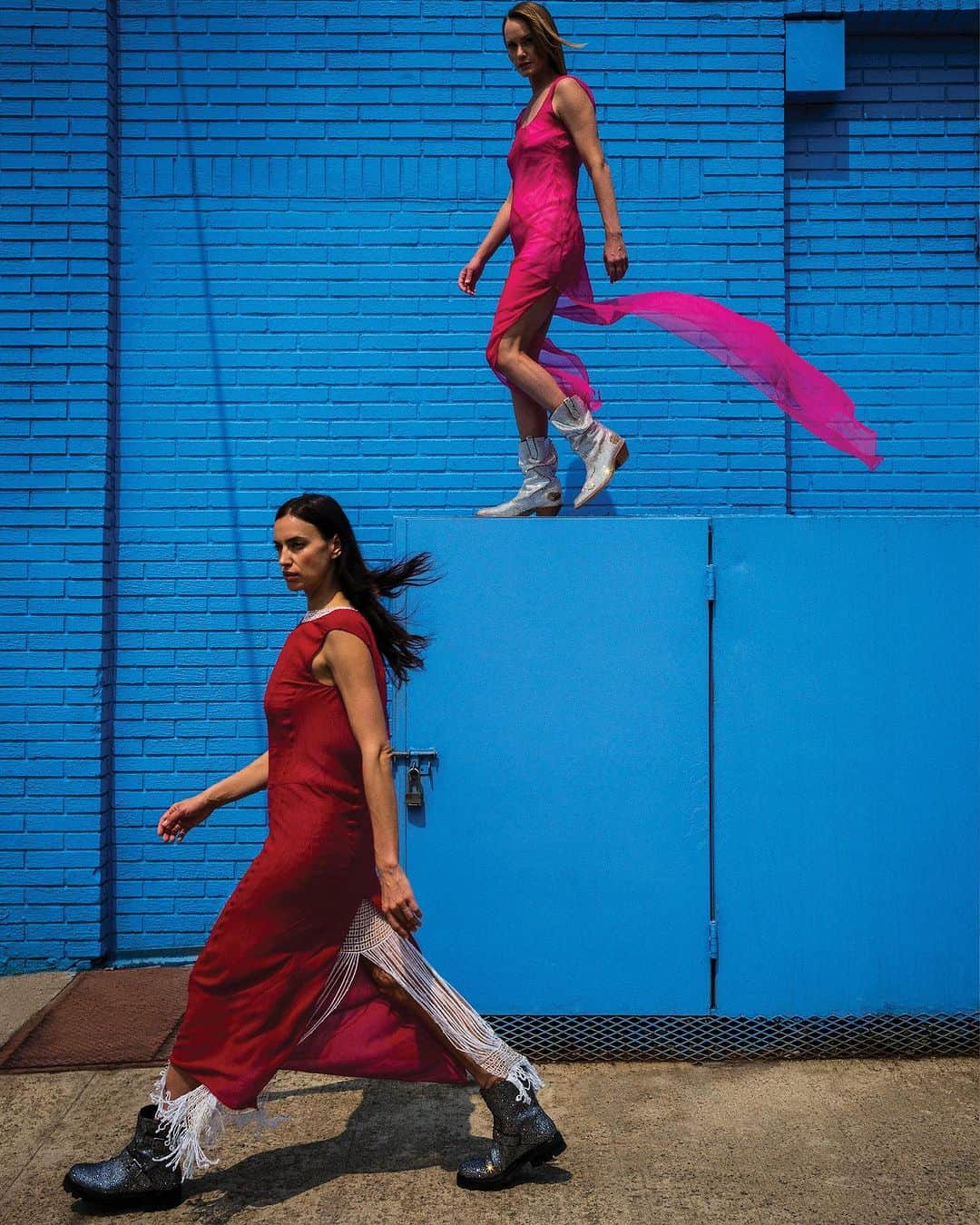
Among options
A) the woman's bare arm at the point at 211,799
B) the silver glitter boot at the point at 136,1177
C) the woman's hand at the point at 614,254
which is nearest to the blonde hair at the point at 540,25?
the woman's hand at the point at 614,254

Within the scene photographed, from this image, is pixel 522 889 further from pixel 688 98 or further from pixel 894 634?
pixel 688 98

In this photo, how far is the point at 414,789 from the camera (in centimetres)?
419

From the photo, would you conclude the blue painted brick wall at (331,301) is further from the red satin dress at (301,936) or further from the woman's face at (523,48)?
the red satin dress at (301,936)

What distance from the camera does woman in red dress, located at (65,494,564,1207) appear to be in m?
3.07

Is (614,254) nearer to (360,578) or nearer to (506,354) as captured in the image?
(506,354)

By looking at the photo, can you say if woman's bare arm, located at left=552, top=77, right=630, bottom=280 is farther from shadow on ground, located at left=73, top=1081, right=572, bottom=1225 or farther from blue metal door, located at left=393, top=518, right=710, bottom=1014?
shadow on ground, located at left=73, top=1081, right=572, bottom=1225

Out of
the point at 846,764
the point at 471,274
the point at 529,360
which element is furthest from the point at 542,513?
the point at 846,764

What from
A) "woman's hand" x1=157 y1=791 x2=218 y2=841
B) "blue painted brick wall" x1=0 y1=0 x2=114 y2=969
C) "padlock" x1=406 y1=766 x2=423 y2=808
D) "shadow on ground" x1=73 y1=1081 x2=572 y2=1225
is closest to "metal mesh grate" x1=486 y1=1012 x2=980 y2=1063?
"shadow on ground" x1=73 y1=1081 x2=572 y2=1225

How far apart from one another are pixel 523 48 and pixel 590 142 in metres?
0.45

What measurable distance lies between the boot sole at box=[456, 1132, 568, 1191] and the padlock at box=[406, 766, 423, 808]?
4.29 feet

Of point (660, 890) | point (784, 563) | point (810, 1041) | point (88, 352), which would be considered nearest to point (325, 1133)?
point (660, 890)

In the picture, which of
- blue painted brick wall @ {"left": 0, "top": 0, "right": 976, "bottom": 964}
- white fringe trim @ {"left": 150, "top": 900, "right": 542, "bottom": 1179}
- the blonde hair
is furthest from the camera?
blue painted brick wall @ {"left": 0, "top": 0, "right": 976, "bottom": 964}

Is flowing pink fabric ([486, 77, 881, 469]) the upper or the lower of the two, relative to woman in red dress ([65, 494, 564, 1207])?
upper

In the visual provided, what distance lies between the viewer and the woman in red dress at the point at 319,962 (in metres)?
3.07
